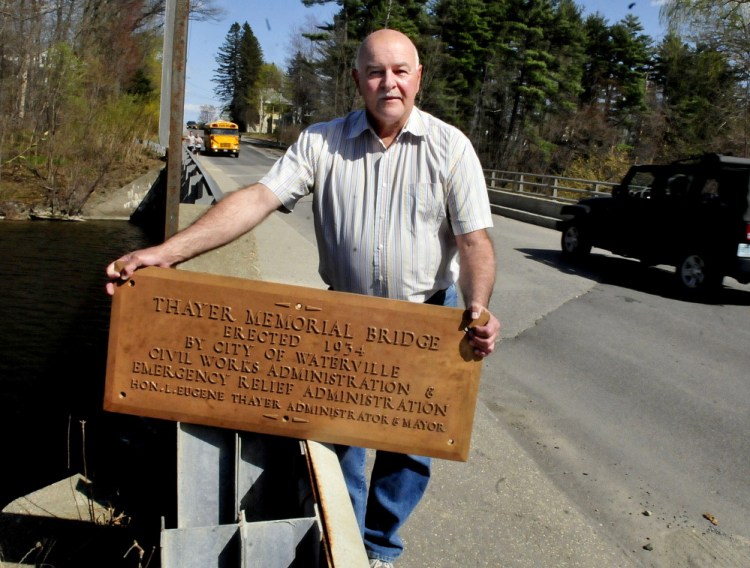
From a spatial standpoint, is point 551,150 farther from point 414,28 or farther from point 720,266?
point 720,266

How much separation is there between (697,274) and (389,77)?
963cm

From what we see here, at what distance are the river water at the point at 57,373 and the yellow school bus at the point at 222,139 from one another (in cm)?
3723

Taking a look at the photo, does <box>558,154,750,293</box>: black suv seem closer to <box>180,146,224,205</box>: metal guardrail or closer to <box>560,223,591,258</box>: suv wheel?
<box>560,223,591,258</box>: suv wheel

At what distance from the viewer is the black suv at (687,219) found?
1065 centimetres

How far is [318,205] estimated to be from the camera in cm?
283

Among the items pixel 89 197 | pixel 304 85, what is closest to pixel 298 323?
pixel 89 197

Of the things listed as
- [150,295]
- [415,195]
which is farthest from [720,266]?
[150,295]

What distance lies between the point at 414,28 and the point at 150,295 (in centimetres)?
5039

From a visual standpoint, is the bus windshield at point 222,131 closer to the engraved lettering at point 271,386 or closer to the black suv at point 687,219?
the black suv at point 687,219

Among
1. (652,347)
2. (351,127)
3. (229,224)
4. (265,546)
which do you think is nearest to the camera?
(265,546)

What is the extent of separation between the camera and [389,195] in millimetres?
2697

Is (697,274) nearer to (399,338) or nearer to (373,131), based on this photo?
(373,131)

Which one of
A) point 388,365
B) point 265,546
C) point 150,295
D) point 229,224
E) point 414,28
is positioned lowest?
point 265,546

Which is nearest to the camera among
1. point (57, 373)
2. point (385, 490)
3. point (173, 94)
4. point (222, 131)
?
point (385, 490)
